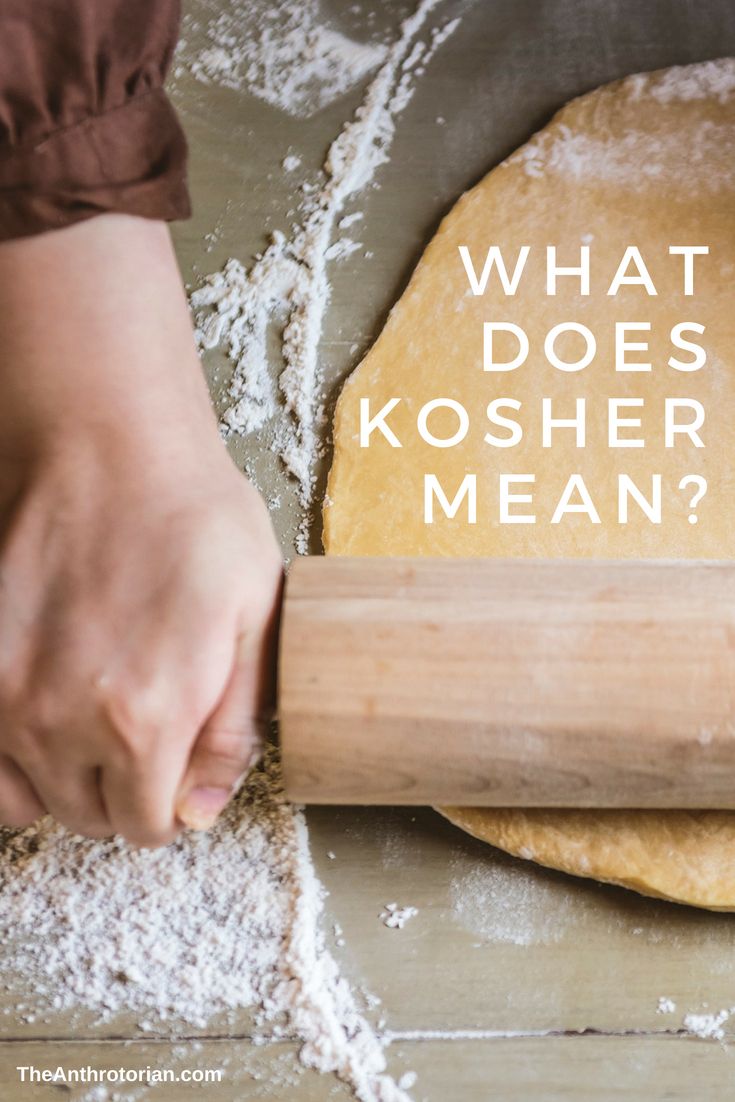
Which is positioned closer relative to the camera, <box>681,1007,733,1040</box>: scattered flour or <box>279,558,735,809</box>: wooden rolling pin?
<box>279,558,735,809</box>: wooden rolling pin

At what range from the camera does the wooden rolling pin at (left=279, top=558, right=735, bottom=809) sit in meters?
0.79

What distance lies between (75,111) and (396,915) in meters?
0.77

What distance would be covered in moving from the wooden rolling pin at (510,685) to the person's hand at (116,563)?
60 millimetres

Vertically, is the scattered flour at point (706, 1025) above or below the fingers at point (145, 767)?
below

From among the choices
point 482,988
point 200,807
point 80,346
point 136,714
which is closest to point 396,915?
point 482,988

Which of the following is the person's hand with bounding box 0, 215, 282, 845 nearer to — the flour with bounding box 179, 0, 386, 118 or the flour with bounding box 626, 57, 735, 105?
the flour with bounding box 179, 0, 386, 118

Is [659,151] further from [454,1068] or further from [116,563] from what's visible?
[454,1068]

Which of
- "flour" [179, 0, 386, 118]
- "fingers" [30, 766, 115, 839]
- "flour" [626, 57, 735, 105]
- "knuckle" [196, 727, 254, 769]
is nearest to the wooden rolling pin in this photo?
"knuckle" [196, 727, 254, 769]

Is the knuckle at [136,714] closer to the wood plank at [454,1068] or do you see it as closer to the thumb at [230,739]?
the thumb at [230,739]

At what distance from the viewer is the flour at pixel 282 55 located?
1363 mm

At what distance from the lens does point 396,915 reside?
38.0 inches

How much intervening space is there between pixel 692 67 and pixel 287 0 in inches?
22.2

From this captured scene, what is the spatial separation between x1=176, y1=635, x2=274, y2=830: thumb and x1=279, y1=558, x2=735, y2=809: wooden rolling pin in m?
0.04

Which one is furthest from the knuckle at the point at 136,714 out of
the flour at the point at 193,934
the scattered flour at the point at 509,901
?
the scattered flour at the point at 509,901
